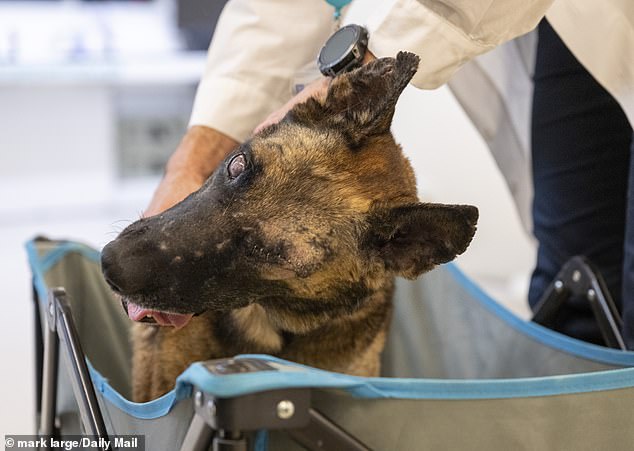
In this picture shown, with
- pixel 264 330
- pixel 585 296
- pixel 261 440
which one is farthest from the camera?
pixel 585 296

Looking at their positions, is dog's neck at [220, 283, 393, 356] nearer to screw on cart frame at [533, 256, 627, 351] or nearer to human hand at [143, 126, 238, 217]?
human hand at [143, 126, 238, 217]

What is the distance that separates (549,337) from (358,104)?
22.2 inches

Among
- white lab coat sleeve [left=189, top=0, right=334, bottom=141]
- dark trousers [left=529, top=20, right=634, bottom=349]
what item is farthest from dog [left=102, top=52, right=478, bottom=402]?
dark trousers [left=529, top=20, right=634, bottom=349]

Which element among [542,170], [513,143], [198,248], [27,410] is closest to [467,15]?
[198,248]

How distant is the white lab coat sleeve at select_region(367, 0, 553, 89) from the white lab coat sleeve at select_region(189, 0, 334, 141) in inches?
11.4

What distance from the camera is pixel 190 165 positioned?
52.6 inches

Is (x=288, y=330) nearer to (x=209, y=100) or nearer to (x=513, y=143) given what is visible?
(x=209, y=100)

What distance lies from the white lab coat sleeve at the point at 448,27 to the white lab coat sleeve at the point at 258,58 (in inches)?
11.4

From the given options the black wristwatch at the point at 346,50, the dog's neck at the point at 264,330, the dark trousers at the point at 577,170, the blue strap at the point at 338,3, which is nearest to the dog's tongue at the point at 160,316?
the dog's neck at the point at 264,330

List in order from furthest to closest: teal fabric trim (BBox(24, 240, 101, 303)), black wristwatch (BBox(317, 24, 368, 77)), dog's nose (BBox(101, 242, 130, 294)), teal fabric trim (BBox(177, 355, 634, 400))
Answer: teal fabric trim (BBox(24, 240, 101, 303)) < black wristwatch (BBox(317, 24, 368, 77)) < dog's nose (BBox(101, 242, 130, 294)) < teal fabric trim (BBox(177, 355, 634, 400))

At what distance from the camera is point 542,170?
159 cm

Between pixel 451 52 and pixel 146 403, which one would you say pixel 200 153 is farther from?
pixel 146 403

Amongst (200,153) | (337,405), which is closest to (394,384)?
(337,405)

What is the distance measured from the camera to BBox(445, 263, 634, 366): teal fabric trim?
4.02ft
